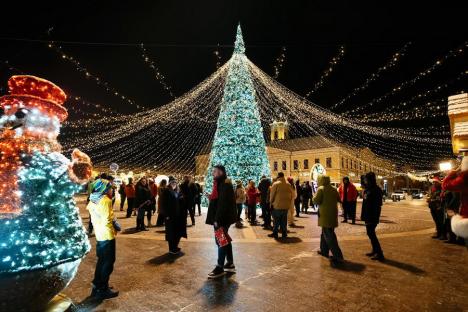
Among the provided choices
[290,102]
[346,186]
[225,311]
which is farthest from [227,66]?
[225,311]

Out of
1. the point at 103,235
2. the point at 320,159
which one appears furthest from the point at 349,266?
the point at 320,159

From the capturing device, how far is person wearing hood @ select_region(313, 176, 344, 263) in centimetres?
589

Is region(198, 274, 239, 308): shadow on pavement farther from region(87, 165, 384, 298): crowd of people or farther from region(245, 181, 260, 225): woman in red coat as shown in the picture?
region(245, 181, 260, 225): woman in red coat

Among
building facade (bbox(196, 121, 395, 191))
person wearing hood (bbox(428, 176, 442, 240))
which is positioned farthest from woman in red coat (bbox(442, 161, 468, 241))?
building facade (bbox(196, 121, 395, 191))

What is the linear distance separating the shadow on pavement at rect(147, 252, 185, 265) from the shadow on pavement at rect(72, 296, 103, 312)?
5.94ft

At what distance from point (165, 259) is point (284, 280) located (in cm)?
253

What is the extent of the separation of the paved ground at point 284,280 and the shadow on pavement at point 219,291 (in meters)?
0.01

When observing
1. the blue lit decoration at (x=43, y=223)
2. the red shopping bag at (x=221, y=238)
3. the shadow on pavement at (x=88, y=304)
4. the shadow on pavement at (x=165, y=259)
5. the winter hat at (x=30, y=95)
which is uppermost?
the winter hat at (x=30, y=95)

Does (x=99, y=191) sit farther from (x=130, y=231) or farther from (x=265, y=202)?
(x=265, y=202)

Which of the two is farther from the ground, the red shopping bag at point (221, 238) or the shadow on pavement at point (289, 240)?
the red shopping bag at point (221, 238)

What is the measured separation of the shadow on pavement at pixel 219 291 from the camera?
149 inches

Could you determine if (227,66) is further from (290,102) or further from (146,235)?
(146,235)

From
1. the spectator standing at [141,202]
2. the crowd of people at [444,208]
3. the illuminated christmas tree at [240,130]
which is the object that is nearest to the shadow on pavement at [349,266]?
the crowd of people at [444,208]

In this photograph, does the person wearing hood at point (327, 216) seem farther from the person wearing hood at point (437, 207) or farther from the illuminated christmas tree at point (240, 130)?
the illuminated christmas tree at point (240, 130)
